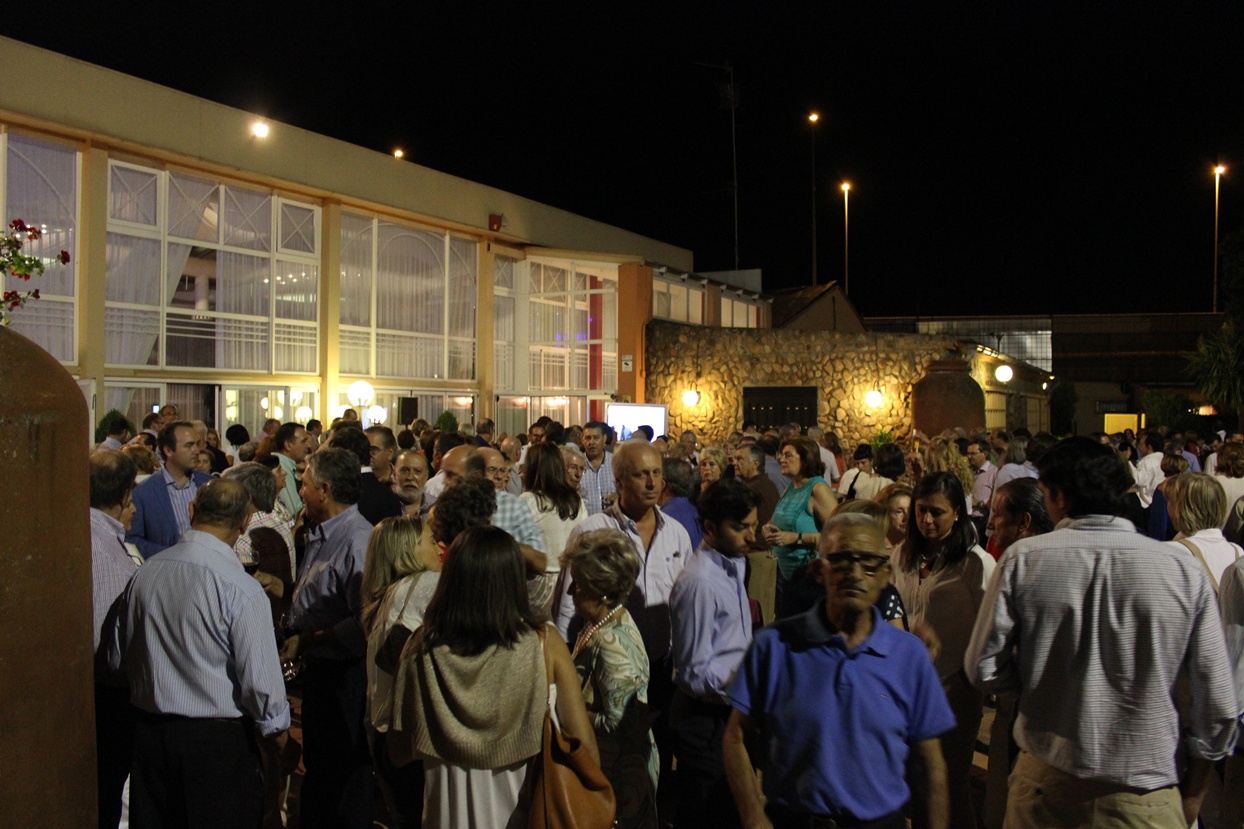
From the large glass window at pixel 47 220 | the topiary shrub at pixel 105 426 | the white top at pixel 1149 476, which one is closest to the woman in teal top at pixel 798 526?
the white top at pixel 1149 476

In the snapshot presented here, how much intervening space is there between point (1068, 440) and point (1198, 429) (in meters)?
28.8

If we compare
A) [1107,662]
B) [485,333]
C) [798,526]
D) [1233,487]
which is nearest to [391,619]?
[1107,662]

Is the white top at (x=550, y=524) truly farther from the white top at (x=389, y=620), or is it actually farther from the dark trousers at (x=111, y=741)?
the dark trousers at (x=111, y=741)

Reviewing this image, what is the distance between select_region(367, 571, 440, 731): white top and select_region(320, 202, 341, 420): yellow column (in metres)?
15.7

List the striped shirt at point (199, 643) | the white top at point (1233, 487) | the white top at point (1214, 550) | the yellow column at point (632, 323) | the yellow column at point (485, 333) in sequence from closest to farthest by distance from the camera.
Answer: the striped shirt at point (199, 643), the white top at point (1214, 550), the white top at point (1233, 487), the yellow column at point (485, 333), the yellow column at point (632, 323)

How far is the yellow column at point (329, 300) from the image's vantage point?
720 inches

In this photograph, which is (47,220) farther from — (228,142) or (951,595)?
(951,595)

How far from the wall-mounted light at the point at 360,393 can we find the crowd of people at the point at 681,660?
13.5 metres

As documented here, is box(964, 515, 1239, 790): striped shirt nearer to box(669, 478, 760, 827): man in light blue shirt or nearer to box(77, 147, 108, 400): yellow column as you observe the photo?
box(669, 478, 760, 827): man in light blue shirt

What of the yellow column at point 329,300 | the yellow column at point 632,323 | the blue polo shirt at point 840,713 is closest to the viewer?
the blue polo shirt at point 840,713

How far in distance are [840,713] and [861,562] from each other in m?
0.41

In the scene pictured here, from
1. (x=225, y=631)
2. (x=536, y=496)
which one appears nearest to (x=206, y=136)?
(x=536, y=496)

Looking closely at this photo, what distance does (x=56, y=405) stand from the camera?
8.32 feet

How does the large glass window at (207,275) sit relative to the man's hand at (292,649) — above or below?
above
